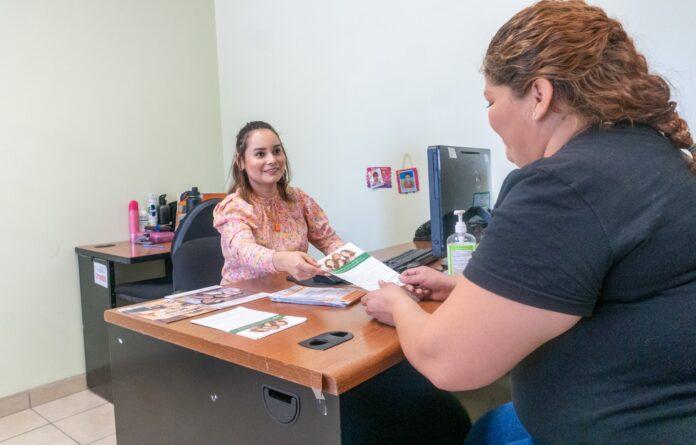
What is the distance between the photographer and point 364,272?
1.14 m

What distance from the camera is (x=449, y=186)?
1586mm

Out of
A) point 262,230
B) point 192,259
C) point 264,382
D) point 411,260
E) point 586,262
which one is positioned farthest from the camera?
point 192,259

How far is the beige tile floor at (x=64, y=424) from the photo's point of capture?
1.99m

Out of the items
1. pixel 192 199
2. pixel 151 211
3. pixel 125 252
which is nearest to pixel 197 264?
pixel 125 252

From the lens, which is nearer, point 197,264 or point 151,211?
point 197,264

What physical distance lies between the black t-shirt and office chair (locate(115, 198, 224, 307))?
1508 mm

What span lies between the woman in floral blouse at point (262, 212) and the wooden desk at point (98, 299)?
0.73m

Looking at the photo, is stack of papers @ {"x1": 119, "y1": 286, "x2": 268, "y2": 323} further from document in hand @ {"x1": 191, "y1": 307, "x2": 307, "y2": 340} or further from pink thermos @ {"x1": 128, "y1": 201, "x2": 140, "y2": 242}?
pink thermos @ {"x1": 128, "y1": 201, "x2": 140, "y2": 242}

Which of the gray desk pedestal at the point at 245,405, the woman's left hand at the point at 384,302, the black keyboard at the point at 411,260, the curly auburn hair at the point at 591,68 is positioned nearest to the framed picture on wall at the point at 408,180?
the black keyboard at the point at 411,260

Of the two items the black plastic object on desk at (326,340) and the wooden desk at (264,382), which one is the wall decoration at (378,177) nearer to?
the wooden desk at (264,382)

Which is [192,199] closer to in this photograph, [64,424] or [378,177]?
[378,177]

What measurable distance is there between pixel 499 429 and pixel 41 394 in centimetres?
235

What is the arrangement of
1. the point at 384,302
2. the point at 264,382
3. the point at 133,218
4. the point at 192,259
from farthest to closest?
the point at 133,218 < the point at 192,259 < the point at 384,302 < the point at 264,382

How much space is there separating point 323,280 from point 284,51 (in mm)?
1878
